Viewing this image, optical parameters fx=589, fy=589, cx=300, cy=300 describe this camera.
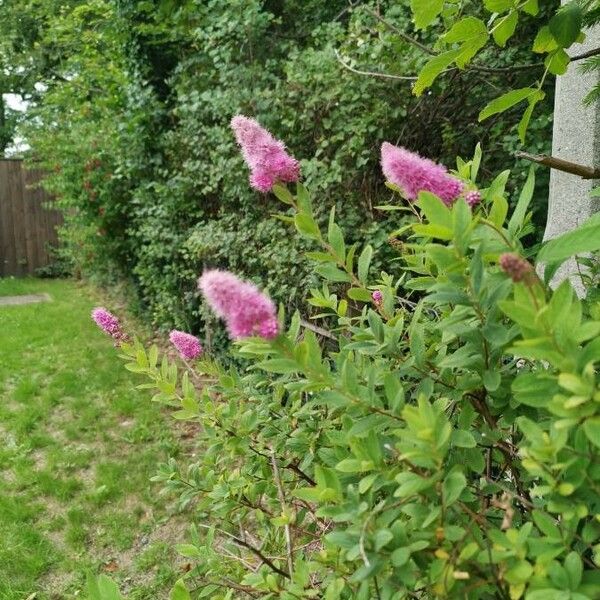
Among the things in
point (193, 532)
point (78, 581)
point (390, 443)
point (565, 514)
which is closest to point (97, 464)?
point (78, 581)

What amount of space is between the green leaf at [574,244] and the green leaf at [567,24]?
17.2 inches

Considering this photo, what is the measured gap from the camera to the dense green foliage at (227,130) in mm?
3203

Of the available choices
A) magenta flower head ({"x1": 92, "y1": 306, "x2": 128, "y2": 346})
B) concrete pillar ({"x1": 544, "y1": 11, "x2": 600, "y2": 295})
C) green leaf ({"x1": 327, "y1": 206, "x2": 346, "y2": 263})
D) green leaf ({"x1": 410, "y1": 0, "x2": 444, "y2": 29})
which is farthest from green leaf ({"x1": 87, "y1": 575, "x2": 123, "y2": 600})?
concrete pillar ({"x1": 544, "y1": 11, "x2": 600, "y2": 295})

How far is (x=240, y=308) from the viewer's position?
719 millimetres

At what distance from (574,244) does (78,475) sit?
335cm

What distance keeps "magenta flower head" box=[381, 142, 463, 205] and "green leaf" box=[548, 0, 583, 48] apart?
1.20 ft

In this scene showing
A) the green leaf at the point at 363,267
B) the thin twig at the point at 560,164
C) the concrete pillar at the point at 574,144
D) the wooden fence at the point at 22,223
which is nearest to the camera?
the thin twig at the point at 560,164

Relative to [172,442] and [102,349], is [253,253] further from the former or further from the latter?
[102,349]

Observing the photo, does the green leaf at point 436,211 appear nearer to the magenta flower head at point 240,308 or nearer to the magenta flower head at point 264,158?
the magenta flower head at point 240,308

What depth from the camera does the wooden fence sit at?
33.4 feet

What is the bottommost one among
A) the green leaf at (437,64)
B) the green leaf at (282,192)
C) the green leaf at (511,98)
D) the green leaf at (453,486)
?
the green leaf at (453,486)

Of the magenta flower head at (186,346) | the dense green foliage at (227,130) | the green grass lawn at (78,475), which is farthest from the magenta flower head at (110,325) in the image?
the dense green foliage at (227,130)

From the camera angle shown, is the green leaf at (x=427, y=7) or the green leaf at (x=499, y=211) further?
the green leaf at (x=427, y=7)

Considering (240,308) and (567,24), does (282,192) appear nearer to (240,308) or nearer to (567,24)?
(240,308)
